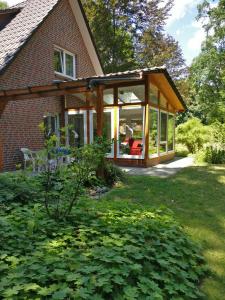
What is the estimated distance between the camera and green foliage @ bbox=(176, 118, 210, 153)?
53.9 ft

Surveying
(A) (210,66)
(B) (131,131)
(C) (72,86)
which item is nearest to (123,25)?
(A) (210,66)

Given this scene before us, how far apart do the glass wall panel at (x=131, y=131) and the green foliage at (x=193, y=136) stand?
560 centimetres

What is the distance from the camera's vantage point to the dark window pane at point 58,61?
13.4 meters

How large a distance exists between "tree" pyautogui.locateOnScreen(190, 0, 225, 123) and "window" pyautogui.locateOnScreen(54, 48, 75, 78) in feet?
46.5

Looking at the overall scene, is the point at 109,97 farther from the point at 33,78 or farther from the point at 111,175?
the point at 111,175

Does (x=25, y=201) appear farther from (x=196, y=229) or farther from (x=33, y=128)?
(x=33, y=128)

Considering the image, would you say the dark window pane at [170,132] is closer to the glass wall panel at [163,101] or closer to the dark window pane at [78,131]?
the glass wall panel at [163,101]

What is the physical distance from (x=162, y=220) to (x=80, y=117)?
9347mm

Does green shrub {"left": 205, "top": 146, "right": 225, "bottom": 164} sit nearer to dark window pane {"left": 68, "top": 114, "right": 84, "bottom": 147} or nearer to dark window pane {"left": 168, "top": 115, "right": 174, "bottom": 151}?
dark window pane {"left": 168, "top": 115, "right": 174, "bottom": 151}

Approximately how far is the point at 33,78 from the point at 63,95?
1.32 metres

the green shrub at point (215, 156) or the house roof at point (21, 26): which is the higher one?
the house roof at point (21, 26)

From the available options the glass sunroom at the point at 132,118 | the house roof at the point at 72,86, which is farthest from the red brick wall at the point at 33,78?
the house roof at the point at 72,86

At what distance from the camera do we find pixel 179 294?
115 inches

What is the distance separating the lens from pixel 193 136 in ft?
54.3
